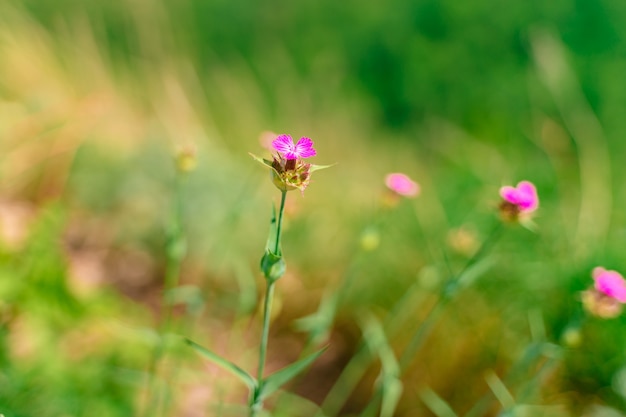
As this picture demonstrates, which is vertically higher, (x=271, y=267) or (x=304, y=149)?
(x=304, y=149)

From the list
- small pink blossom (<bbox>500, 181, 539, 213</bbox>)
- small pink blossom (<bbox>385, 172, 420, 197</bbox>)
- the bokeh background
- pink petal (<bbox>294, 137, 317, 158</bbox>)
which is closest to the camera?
pink petal (<bbox>294, 137, 317, 158</bbox>)

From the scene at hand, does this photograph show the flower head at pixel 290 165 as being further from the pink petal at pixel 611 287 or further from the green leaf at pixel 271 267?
the pink petal at pixel 611 287

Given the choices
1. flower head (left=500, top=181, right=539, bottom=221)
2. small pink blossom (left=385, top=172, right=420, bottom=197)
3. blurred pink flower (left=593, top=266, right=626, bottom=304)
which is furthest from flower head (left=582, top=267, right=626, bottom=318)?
small pink blossom (left=385, top=172, right=420, bottom=197)

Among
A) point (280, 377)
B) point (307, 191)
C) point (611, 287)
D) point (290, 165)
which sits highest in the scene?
point (290, 165)

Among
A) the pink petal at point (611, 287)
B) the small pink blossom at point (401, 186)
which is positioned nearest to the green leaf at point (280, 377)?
the small pink blossom at point (401, 186)

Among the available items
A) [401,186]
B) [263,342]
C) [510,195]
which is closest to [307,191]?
[401,186]

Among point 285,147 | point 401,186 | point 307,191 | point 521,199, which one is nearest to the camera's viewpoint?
point 285,147

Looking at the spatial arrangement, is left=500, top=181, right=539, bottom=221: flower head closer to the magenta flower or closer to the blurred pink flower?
the blurred pink flower

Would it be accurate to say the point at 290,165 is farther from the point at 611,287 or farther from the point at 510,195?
the point at 611,287
